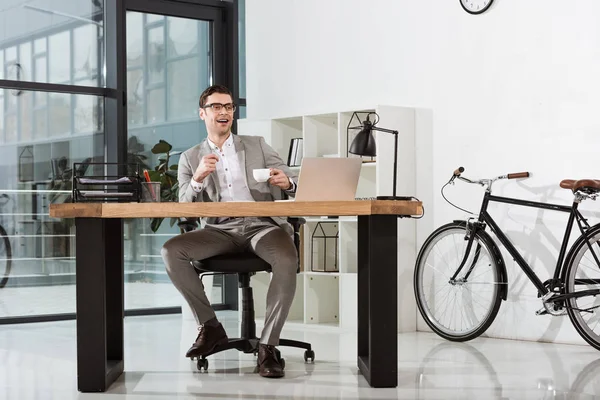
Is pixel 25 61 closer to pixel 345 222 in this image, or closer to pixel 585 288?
pixel 345 222

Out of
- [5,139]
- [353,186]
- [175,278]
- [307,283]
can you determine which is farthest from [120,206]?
[5,139]

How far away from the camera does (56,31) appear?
20.4 feet

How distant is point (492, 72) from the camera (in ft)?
16.9

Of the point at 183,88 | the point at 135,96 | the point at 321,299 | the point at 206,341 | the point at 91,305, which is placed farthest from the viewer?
the point at 183,88

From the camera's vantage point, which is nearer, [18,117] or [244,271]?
[244,271]

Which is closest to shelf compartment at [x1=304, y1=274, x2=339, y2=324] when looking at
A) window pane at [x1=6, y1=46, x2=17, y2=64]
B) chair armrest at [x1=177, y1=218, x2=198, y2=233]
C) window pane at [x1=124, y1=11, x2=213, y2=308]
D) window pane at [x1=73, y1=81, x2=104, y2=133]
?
window pane at [x1=124, y1=11, x2=213, y2=308]

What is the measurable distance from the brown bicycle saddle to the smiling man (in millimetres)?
1397

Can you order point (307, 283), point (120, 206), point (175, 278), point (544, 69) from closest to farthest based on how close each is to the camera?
point (120, 206) → point (175, 278) → point (544, 69) → point (307, 283)

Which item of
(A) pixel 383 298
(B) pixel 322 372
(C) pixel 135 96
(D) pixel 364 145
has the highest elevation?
(C) pixel 135 96

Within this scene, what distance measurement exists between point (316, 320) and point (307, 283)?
244mm

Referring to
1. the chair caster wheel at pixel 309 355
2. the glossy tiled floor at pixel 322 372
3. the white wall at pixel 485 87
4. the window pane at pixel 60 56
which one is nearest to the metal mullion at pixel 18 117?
the window pane at pixel 60 56

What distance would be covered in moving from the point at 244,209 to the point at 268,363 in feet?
2.55

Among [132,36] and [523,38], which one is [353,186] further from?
[132,36]

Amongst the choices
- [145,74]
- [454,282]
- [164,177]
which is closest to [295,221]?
[454,282]
